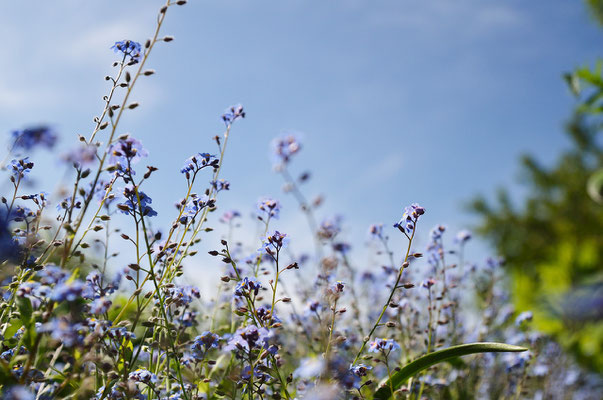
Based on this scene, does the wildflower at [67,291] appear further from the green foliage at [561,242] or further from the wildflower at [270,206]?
the green foliage at [561,242]

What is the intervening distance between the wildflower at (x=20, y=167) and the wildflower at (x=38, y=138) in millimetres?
557

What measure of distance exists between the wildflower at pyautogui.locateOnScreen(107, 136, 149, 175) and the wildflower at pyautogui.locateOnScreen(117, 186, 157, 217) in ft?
0.26

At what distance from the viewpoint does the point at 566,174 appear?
1468 centimetres

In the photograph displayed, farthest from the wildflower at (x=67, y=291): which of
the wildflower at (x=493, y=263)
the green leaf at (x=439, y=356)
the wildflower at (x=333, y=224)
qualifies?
the wildflower at (x=493, y=263)

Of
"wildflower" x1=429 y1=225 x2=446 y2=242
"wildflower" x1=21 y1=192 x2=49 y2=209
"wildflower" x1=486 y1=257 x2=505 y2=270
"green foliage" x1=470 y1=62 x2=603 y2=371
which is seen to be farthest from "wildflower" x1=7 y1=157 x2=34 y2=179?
"green foliage" x1=470 y1=62 x2=603 y2=371

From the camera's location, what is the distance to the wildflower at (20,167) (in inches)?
70.2

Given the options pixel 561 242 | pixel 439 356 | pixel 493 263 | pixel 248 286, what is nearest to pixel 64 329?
pixel 248 286

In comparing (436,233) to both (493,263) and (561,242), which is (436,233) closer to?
(493,263)

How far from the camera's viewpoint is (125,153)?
60.0 inches

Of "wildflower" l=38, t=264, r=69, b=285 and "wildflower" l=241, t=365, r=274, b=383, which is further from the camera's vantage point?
"wildflower" l=241, t=365, r=274, b=383

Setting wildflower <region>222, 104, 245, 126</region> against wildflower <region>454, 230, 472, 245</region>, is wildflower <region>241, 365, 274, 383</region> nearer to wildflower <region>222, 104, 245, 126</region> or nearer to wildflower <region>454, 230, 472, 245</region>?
wildflower <region>222, 104, 245, 126</region>

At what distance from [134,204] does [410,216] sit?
3.17ft

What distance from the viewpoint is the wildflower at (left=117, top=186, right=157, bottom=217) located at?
165 cm

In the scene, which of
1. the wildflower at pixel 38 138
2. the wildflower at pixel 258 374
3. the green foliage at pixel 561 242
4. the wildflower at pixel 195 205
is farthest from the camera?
the green foliage at pixel 561 242
